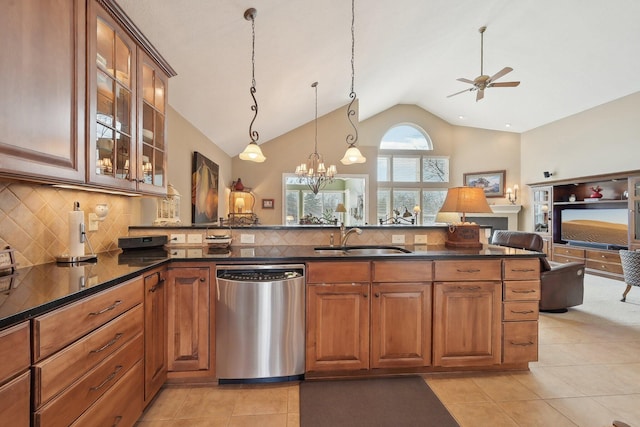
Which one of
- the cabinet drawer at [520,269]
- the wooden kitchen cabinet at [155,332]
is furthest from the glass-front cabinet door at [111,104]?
the cabinet drawer at [520,269]

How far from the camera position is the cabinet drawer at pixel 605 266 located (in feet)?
17.2

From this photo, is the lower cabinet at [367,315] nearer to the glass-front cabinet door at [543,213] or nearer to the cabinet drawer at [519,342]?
the cabinet drawer at [519,342]

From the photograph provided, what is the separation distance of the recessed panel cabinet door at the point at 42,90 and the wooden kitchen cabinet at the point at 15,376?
62cm

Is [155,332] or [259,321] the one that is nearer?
[155,332]

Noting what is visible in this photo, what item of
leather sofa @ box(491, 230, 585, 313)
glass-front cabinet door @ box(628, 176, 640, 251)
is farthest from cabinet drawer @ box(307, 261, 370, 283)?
glass-front cabinet door @ box(628, 176, 640, 251)

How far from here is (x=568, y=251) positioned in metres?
6.29

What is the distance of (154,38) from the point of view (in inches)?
84.0

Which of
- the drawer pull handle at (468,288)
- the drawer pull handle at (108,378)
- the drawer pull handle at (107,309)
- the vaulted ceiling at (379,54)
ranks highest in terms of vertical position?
the vaulted ceiling at (379,54)

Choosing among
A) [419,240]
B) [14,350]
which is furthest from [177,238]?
[419,240]

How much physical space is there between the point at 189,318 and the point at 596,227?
7.77 metres

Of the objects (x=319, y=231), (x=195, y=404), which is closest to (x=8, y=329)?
(x=195, y=404)

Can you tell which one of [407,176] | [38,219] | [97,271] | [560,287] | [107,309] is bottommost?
[560,287]

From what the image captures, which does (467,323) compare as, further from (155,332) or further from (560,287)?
(560,287)

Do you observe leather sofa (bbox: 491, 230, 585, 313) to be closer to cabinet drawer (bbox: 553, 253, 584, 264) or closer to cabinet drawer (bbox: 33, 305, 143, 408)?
cabinet drawer (bbox: 553, 253, 584, 264)
